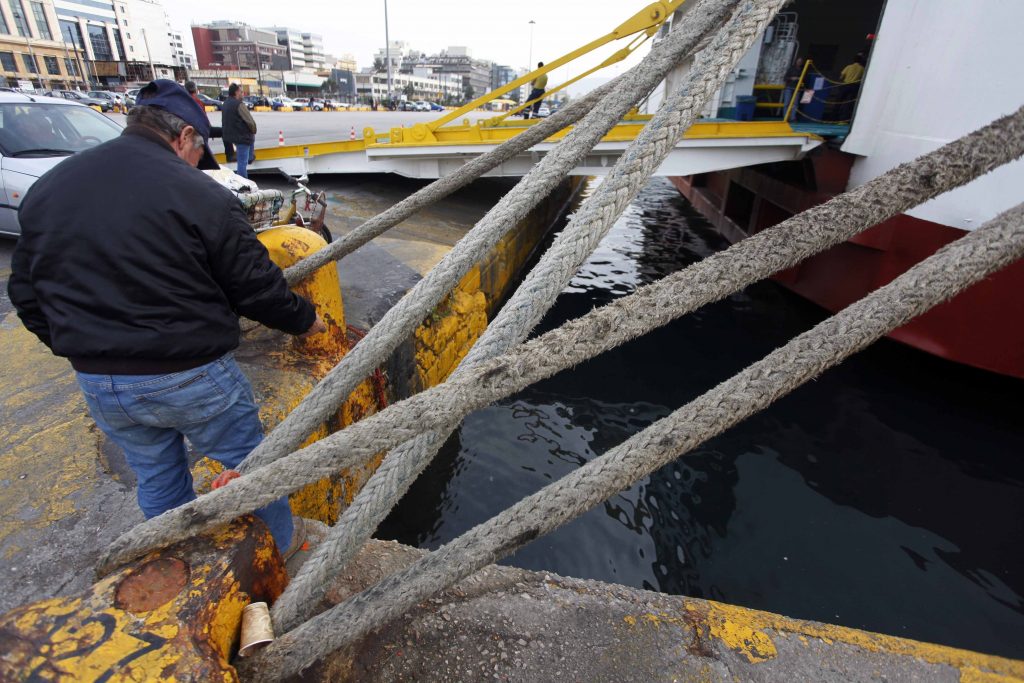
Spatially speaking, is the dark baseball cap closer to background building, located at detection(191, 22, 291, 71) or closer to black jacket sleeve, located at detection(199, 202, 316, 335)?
black jacket sleeve, located at detection(199, 202, 316, 335)

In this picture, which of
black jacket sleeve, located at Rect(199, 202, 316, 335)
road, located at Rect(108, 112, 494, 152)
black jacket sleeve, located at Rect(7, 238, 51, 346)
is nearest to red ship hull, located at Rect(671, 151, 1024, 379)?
black jacket sleeve, located at Rect(199, 202, 316, 335)

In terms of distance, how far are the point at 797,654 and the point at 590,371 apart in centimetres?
487

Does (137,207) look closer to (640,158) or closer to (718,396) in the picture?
(640,158)

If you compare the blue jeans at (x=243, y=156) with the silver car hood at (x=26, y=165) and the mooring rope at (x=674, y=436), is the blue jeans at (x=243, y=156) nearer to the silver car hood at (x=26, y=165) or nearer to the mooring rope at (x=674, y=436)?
the silver car hood at (x=26, y=165)

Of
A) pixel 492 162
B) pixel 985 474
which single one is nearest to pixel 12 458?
pixel 492 162

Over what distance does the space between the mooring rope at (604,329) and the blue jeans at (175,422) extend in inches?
21.4

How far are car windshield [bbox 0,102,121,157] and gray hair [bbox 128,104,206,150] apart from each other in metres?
5.75

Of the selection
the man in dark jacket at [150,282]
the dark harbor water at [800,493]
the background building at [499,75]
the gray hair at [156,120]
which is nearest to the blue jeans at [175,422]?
the man in dark jacket at [150,282]

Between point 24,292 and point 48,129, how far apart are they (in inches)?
244

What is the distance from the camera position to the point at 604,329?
1.27 metres

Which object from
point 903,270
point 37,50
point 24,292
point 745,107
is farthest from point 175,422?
point 37,50

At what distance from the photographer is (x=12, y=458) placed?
2.71 m

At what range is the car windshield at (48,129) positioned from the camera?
590cm

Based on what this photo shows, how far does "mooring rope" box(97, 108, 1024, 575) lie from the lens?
1.24 m
